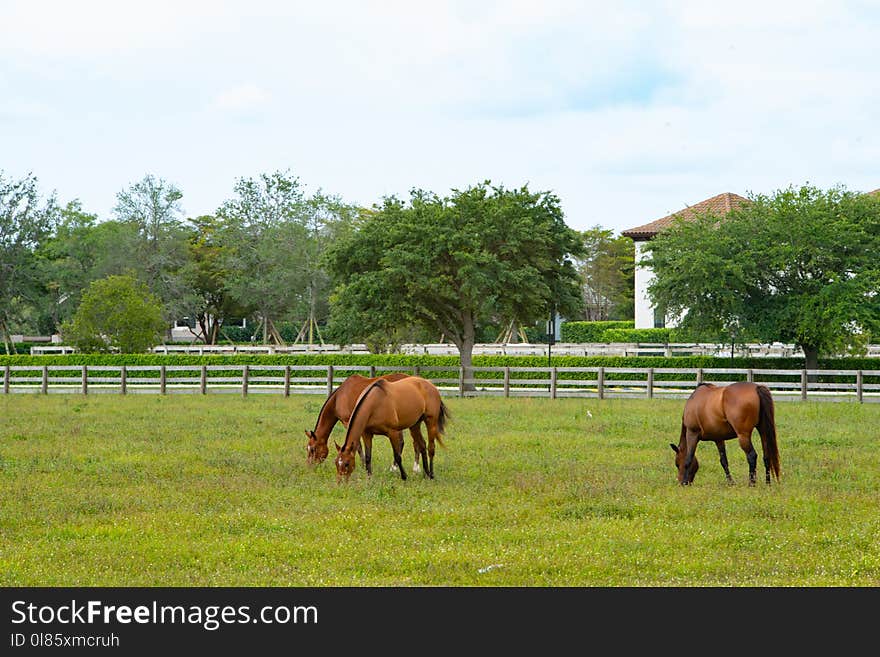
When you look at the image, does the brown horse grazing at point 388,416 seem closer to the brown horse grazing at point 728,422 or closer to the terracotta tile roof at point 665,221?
the brown horse grazing at point 728,422

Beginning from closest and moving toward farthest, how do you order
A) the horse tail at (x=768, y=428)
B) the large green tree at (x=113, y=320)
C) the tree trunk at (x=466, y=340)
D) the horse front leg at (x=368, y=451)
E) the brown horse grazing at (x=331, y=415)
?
the horse tail at (x=768, y=428) < the horse front leg at (x=368, y=451) < the brown horse grazing at (x=331, y=415) < the tree trunk at (x=466, y=340) < the large green tree at (x=113, y=320)

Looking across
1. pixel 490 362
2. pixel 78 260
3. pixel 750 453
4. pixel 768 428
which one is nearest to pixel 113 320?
pixel 490 362

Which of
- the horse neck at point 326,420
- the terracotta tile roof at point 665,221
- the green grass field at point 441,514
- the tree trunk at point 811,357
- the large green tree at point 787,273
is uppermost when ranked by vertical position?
the terracotta tile roof at point 665,221

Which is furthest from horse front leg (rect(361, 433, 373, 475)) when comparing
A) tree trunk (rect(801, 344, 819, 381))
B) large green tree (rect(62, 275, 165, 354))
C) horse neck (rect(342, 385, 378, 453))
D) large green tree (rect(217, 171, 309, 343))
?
large green tree (rect(217, 171, 309, 343))

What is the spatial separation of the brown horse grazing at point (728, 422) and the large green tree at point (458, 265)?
19241mm

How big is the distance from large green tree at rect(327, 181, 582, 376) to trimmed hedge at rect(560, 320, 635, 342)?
35975 mm

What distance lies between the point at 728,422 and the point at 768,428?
478 millimetres

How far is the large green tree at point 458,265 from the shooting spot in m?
32.7

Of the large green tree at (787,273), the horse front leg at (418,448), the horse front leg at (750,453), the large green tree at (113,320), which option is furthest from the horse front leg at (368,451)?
the large green tree at (113,320)

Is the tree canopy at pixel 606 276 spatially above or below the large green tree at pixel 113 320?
above

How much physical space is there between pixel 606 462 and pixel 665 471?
3.93 feet

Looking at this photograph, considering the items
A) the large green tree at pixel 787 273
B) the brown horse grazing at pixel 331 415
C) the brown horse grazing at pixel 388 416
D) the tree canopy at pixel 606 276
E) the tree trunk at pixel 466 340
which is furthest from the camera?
the tree canopy at pixel 606 276

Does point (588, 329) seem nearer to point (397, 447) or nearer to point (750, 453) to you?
point (750, 453)
